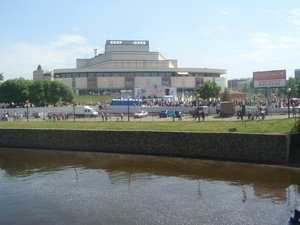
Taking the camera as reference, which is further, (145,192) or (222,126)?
(222,126)

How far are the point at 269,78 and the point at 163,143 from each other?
27596 millimetres

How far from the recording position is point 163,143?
37.8 m

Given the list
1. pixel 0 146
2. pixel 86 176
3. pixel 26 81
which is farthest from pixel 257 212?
pixel 26 81

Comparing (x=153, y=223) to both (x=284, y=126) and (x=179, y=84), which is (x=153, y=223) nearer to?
(x=284, y=126)

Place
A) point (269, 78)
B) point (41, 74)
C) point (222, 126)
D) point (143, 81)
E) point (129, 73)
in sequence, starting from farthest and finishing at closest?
point (41, 74) < point (129, 73) < point (143, 81) < point (269, 78) < point (222, 126)

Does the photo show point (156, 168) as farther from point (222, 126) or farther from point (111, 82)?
point (111, 82)

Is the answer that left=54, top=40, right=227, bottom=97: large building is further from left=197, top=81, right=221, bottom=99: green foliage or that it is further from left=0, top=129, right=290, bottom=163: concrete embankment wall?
left=0, top=129, right=290, bottom=163: concrete embankment wall

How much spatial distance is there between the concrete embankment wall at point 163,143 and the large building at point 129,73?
94.6 metres

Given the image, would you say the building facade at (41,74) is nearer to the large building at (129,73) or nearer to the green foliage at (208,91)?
the large building at (129,73)

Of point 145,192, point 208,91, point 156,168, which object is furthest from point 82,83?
point 145,192

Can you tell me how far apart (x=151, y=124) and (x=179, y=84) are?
337 ft

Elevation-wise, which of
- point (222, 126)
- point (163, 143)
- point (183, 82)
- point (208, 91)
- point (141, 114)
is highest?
point (183, 82)

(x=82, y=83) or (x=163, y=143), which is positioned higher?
(x=82, y=83)

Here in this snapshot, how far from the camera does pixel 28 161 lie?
38.2 m
